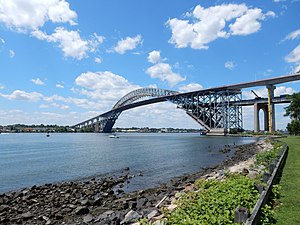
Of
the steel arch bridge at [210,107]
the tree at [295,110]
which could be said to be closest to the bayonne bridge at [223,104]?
the steel arch bridge at [210,107]

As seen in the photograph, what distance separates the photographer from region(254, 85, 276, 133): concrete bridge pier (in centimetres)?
8900

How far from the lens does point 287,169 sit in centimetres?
1232

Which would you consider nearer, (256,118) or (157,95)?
(256,118)

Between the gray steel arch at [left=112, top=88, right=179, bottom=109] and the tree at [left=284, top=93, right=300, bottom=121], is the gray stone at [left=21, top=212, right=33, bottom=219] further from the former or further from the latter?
the gray steel arch at [left=112, top=88, right=179, bottom=109]

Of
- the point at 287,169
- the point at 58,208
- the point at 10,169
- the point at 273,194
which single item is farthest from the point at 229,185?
the point at 10,169

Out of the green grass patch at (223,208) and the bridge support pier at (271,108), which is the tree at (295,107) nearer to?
the bridge support pier at (271,108)

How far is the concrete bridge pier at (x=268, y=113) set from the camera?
89.0 meters

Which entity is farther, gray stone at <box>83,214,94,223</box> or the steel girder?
the steel girder

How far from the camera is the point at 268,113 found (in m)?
93.4

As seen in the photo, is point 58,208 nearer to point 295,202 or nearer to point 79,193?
point 79,193

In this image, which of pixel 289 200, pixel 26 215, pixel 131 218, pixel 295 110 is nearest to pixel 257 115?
pixel 295 110

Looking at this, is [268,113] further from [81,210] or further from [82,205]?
[81,210]

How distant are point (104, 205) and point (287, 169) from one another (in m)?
8.35

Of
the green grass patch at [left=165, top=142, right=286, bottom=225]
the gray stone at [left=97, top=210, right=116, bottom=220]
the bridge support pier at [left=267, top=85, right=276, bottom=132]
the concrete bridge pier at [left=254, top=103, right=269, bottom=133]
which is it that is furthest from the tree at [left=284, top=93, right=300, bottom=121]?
the concrete bridge pier at [left=254, top=103, right=269, bottom=133]
